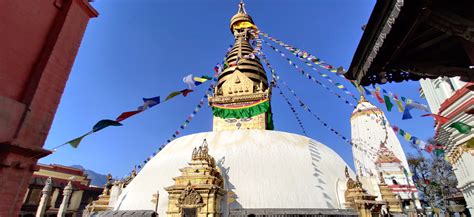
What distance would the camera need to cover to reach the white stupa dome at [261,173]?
10414 mm

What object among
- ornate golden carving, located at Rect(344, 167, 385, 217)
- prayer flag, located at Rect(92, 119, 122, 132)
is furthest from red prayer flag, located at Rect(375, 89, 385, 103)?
prayer flag, located at Rect(92, 119, 122, 132)

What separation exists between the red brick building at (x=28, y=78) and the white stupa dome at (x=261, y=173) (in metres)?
6.92

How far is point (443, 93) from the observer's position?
10.9 meters

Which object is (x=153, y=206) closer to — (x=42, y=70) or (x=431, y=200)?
(x=42, y=70)

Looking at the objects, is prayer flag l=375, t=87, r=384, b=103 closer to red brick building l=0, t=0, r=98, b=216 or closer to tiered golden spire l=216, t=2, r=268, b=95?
red brick building l=0, t=0, r=98, b=216

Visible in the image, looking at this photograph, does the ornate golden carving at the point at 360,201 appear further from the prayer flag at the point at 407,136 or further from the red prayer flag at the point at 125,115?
the red prayer flag at the point at 125,115

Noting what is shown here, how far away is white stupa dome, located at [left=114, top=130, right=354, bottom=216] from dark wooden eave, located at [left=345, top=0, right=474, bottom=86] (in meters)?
8.14

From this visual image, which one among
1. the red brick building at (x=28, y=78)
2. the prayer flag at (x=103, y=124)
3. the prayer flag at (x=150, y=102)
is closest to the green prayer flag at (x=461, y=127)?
the prayer flag at (x=150, y=102)

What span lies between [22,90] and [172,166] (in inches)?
323

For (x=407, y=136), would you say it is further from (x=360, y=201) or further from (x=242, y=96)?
(x=242, y=96)

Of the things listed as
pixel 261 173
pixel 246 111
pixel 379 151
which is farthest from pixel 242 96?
pixel 379 151

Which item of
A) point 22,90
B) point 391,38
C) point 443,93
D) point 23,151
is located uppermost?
point 443,93

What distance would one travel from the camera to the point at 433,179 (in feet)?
76.6

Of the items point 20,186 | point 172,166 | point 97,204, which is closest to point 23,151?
point 20,186
